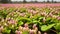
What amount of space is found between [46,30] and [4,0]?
2232cm

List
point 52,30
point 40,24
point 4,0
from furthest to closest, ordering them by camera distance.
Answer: point 4,0, point 40,24, point 52,30

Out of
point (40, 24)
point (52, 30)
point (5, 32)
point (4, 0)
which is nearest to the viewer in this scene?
point (5, 32)

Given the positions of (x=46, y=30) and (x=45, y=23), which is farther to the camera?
(x=45, y=23)

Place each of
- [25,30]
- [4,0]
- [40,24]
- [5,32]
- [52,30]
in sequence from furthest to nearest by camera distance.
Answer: [4,0], [40,24], [52,30], [5,32], [25,30]

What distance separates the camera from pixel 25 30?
4.07 feet

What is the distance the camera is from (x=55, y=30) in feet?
5.28

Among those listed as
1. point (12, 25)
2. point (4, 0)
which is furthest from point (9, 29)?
point (4, 0)

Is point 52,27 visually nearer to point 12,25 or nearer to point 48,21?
point 48,21

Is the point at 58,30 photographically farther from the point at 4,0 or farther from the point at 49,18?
the point at 4,0

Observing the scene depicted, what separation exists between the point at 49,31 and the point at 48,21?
184 mm

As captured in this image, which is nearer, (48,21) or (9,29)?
(9,29)

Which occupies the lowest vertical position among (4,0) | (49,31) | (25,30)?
(4,0)

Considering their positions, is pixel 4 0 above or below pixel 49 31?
below

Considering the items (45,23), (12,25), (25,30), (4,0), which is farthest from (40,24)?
(4,0)
